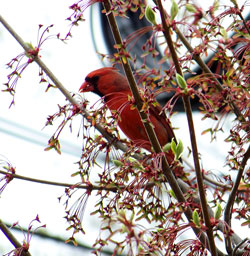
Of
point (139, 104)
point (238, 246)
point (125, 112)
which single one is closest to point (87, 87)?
point (125, 112)

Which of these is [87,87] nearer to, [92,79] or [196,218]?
[92,79]

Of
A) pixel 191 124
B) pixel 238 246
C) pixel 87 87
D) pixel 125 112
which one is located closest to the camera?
pixel 191 124

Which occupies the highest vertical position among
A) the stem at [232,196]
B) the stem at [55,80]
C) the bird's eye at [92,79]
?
the bird's eye at [92,79]

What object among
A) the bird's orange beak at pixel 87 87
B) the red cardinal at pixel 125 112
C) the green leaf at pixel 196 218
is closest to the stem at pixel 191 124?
the green leaf at pixel 196 218

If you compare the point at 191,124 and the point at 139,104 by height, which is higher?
the point at 139,104

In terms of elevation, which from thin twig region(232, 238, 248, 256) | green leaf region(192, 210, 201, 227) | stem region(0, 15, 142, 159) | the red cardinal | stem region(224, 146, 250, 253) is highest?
the red cardinal

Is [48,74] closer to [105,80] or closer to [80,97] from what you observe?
[80,97]

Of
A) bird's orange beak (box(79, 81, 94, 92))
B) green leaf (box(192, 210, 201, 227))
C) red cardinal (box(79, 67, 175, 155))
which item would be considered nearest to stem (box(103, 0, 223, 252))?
green leaf (box(192, 210, 201, 227))

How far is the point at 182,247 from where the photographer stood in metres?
1.27

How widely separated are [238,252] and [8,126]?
10.3ft

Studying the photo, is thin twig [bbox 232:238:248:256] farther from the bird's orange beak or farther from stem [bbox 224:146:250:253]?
the bird's orange beak

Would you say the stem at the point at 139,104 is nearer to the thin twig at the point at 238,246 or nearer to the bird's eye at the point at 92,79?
the thin twig at the point at 238,246

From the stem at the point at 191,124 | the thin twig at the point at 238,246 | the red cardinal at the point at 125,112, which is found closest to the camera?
the stem at the point at 191,124

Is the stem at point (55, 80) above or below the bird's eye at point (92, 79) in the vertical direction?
below
